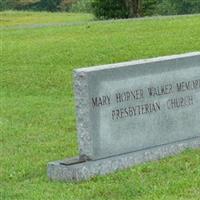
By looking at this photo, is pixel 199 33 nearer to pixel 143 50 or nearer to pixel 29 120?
pixel 143 50

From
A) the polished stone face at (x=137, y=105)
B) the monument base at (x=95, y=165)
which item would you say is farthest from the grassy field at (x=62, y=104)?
the polished stone face at (x=137, y=105)

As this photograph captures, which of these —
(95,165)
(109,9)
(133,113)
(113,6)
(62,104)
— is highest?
(133,113)

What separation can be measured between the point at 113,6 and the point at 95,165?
29.6m

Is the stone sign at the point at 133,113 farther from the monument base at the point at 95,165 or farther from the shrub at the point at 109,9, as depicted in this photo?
the shrub at the point at 109,9

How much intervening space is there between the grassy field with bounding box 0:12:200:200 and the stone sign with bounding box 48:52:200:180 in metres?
0.17

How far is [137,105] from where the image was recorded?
8.44 meters

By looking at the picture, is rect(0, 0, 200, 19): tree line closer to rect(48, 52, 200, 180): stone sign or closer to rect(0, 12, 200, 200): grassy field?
rect(0, 12, 200, 200): grassy field

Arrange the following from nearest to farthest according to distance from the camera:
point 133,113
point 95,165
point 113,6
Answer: point 95,165
point 133,113
point 113,6

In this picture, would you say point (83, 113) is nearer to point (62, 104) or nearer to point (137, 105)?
point (137, 105)

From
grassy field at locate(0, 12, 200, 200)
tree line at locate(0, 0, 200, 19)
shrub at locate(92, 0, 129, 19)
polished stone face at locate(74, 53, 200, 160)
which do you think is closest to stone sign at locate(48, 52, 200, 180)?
polished stone face at locate(74, 53, 200, 160)

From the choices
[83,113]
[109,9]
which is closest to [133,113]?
[83,113]

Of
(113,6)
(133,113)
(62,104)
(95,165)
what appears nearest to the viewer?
(95,165)

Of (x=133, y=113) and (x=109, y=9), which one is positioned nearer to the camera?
(x=133, y=113)

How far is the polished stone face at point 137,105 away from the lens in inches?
316
